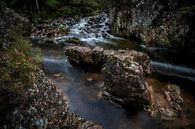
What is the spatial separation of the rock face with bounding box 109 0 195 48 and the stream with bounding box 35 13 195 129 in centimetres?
60

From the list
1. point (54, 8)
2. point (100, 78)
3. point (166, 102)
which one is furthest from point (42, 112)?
point (54, 8)

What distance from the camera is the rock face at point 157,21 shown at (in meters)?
18.4

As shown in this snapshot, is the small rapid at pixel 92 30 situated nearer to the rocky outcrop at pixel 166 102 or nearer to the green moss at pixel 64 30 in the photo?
the green moss at pixel 64 30

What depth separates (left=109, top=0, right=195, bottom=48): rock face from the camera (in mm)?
18406

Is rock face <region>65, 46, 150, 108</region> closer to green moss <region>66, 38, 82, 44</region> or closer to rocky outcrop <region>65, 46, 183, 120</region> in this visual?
rocky outcrop <region>65, 46, 183, 120</region>

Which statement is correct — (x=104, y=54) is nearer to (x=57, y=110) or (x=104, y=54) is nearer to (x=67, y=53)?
(x=67, y=53)

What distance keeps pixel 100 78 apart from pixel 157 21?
6736mm

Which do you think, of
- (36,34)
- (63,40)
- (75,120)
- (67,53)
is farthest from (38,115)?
(36,34)

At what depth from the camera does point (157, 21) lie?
2027 centimetres

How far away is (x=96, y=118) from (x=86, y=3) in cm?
2254

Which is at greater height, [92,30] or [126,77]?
[92,30]

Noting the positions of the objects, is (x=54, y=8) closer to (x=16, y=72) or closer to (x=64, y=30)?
(x=64, y=30)

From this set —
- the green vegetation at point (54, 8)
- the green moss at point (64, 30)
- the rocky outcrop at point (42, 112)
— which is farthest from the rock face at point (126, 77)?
the green vegetation at point (54, 8)

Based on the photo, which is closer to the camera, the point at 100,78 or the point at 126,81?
the point at 126,81
